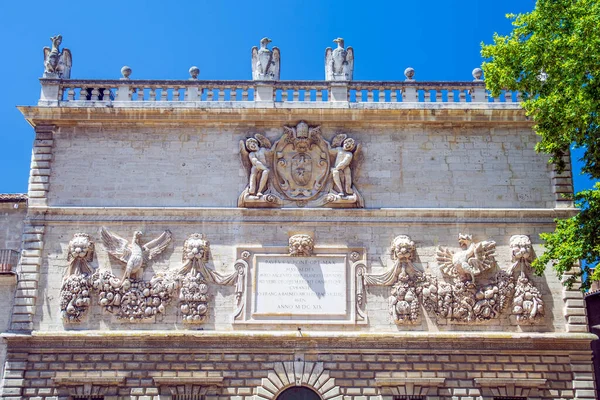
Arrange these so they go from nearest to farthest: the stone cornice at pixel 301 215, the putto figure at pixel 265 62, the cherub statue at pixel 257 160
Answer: the stone cornice at pixel 301 215 → the cherub statue at pixel 257 160 → the putto figure at pixel 265 62

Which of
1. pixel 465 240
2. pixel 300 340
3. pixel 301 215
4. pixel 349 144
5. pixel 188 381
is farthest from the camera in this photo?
pixel 349 144

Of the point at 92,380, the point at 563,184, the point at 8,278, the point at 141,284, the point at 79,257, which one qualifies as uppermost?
the point at 563,184

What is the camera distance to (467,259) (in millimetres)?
15469

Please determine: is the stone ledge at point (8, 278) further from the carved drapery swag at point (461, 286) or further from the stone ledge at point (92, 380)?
the carved drapery swag at point (461, 286)

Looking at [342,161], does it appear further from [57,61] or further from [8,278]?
[8,278]

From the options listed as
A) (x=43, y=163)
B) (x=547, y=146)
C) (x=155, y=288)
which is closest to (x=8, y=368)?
(x=155, y=288)

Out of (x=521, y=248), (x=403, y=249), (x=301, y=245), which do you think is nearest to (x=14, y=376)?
(x=301, y=245)

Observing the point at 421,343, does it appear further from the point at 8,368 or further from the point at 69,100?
the point at 69,100

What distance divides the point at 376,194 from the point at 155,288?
16.8 ft

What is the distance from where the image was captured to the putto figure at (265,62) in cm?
1688

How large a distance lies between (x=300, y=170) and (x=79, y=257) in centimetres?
504

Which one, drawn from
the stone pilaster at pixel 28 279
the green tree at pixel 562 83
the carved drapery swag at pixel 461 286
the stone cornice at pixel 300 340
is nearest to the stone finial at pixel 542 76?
the green tree at pixel 562 83

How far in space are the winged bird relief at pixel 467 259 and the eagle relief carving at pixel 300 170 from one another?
84.6 inches

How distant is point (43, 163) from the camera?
16328 millimetres
